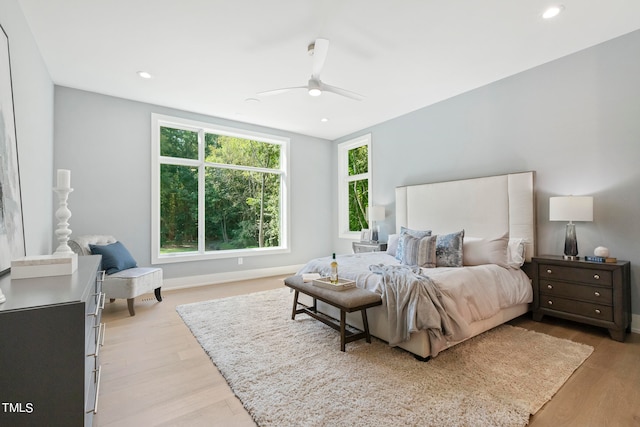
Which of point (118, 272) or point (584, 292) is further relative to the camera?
point (118, 272)

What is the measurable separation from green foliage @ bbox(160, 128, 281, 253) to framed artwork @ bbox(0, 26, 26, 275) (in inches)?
99.0

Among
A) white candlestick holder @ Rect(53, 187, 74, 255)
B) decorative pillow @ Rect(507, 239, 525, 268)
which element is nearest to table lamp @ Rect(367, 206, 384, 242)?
decorative pillow @ Rect(507, 239, 525, 268)

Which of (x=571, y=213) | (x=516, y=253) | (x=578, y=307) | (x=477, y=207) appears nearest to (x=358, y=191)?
(x=477, y=207)

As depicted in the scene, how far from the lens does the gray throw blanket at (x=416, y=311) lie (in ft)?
7.01

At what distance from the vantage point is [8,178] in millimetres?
1832

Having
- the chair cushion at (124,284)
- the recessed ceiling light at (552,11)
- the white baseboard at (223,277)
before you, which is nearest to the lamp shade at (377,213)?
the white baseboard at (223,277)

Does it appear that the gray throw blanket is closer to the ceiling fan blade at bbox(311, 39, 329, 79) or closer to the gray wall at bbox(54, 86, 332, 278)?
the ceiling fan blade at bbox(311, 39, 329, 79)

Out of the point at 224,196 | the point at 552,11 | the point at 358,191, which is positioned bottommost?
the point at 224,196

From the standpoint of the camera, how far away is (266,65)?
3240 millimetres

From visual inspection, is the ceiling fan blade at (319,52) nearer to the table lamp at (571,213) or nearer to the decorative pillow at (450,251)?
the decorative pillow at (450,251)

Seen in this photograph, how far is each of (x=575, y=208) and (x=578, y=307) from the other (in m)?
0.94

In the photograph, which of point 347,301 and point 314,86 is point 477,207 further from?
point 314,86

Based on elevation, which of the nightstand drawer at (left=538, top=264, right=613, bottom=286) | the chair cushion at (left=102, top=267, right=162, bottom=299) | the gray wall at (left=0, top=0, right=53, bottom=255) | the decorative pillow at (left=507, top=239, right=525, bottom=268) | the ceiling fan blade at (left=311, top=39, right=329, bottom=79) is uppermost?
the ceiling fan blade at (left=311, top=39, right=329, bottom=79)

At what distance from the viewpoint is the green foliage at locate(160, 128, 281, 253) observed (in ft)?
15.2
